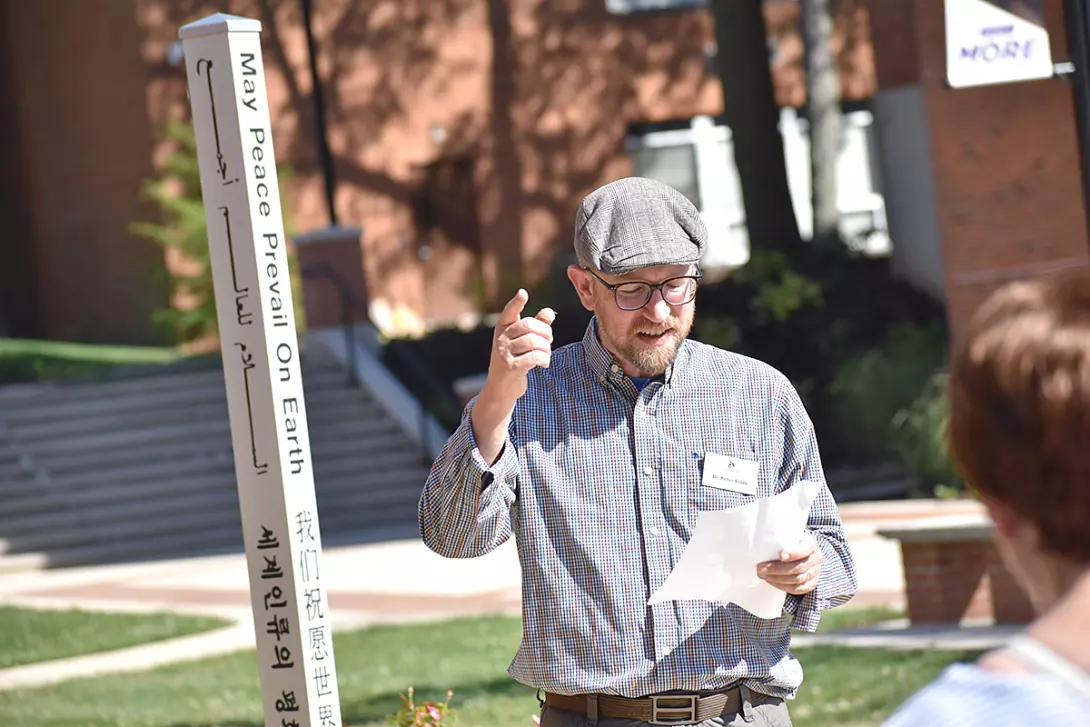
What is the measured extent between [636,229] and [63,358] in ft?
68.1

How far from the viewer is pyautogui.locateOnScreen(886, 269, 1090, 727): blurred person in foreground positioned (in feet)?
5.33

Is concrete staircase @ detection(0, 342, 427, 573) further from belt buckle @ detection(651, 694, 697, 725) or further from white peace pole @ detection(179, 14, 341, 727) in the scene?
belt buckle @ detection(651, 694, 697, 725)

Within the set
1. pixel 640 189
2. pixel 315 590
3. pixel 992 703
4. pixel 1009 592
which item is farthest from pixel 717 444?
pixel 1009 592

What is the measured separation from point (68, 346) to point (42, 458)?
781 cm

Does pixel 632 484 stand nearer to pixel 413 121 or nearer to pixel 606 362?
pixel 606 362

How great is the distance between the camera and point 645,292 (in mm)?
3516

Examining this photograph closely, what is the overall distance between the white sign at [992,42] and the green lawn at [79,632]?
625 cm

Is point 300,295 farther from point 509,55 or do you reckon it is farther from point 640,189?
point 640,189

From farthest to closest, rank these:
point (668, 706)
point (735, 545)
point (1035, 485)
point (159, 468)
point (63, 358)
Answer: point (63, 358)
point (159, 468)
point (668, 706)
point (735, 545)
point (1035, 485)

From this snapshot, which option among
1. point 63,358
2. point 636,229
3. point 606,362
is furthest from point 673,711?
point 63,358

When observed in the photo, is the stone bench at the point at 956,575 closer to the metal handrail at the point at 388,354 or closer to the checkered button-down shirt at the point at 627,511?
the checkered button-down shirt at the point at 627,511

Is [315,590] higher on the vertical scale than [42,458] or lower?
higher

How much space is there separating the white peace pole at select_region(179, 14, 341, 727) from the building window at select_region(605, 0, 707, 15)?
22.8m

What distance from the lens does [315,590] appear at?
396 centimetres
